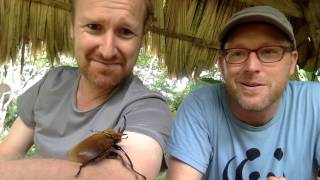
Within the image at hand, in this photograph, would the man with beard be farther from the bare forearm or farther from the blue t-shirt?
the blue t-shirt

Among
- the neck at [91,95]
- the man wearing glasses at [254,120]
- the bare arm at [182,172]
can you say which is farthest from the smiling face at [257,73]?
the neck at [91,95]

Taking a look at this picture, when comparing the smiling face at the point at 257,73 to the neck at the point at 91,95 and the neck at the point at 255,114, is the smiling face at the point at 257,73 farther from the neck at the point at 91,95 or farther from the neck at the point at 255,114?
the neck at the point at 91,95

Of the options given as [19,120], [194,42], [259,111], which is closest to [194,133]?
[259,111]

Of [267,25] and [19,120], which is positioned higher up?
[267,25]

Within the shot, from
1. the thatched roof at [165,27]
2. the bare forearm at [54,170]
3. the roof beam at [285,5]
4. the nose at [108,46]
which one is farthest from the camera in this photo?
the thatched roof at [165,27]

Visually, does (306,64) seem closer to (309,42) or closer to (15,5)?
(309,42)
